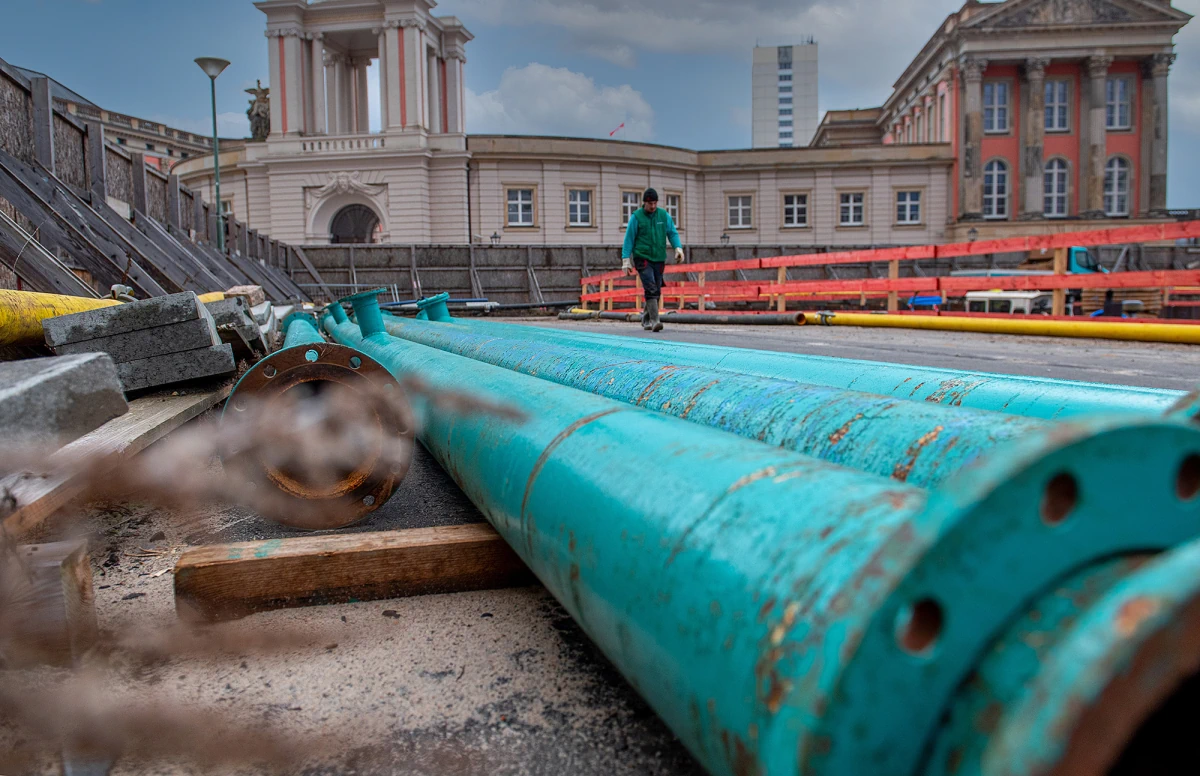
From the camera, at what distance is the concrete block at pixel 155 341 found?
10.3ft

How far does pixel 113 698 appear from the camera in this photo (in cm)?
138

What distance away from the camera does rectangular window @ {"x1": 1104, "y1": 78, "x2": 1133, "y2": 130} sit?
39938 mm

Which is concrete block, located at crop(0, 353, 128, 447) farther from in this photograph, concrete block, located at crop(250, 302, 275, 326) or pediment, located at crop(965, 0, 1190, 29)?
pediment, located at crop(965, 0, 1190, 29)

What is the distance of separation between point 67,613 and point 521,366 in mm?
1698

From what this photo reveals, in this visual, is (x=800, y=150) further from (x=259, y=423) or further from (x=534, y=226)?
(x=259, y=423)

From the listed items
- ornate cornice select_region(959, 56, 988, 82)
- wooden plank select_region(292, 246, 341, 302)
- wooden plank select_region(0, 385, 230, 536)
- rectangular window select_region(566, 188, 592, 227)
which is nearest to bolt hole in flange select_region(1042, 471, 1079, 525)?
wooden plank select_region(0, 385, 230, 536)

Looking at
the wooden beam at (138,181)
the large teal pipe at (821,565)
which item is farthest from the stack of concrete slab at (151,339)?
the wooden beam at (138,181)

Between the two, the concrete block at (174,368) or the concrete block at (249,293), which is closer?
the concrete block at (174,368)

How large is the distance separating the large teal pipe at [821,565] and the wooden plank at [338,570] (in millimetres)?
728

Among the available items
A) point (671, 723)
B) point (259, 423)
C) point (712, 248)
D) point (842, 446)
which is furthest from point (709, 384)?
point (712, 248)

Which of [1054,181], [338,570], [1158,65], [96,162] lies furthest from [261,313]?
[1158,65]

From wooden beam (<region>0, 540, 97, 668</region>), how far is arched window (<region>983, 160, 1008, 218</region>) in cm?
4383

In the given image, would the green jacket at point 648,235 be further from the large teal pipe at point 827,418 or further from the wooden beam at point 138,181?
the large teal pipe at point 827,418

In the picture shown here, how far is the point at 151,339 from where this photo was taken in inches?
125
